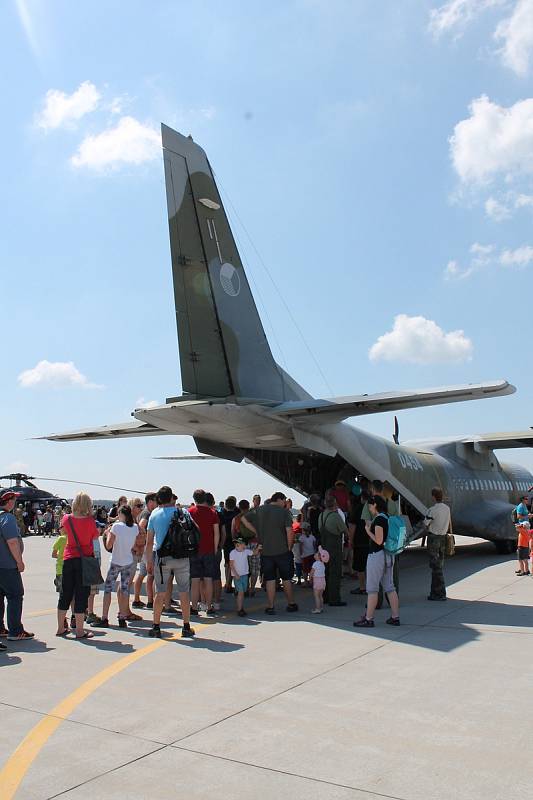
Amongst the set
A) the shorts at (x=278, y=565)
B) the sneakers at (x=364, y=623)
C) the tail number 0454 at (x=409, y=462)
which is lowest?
the sneakers at (x=364, y=623)

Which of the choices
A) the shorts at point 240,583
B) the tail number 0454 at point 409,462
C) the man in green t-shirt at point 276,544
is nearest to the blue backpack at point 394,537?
the man in green t-shirt at point 276,544

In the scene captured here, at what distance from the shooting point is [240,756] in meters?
4.05

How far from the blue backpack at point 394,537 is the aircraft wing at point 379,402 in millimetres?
1935

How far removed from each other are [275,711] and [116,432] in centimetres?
813

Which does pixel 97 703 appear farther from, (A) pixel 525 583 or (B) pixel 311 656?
(A) pixel 525 583

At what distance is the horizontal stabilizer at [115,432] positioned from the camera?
1191 cm

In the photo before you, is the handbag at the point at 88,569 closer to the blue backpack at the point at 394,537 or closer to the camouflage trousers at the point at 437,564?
the blue backpack at the point at 394,537

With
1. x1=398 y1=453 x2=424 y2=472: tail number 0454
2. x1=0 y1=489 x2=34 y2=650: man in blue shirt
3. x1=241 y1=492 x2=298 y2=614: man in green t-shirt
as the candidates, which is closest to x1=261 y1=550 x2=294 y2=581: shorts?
x1=241 y1=492 x2=298 y2=614: man in green t-shirt

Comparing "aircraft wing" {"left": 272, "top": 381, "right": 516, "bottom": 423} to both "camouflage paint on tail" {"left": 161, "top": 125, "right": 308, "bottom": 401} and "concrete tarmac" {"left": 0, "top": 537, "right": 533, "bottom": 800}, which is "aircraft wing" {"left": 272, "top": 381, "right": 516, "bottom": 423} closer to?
"camouflage paint on tail" {"left": 161, "top": 125, "right": 308, "bottom": 401}

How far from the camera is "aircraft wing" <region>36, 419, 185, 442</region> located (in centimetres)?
1191

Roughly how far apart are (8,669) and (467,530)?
13683 millimetres

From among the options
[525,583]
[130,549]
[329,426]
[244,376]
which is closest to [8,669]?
[130,549]

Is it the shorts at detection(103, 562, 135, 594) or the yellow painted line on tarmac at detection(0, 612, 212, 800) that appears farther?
the shorts at detection(103, 562, 135, 594)

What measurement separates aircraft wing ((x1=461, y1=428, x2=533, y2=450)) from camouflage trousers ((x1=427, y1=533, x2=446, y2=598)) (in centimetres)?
929
